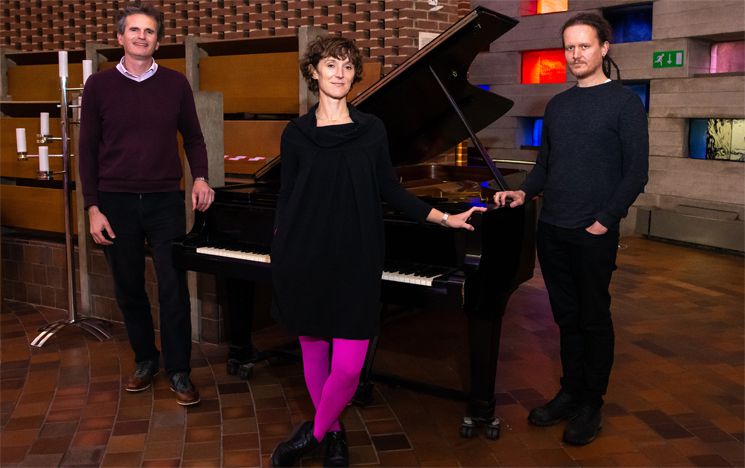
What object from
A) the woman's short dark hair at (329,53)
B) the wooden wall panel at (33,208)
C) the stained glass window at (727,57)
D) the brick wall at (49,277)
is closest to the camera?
the woman's short dark hair at (329,53)

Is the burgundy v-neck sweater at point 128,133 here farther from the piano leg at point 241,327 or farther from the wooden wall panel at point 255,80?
the wooden wall panel at point 255,80

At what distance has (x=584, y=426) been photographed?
311 cm

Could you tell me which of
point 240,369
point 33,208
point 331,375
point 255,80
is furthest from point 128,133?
point 33,208

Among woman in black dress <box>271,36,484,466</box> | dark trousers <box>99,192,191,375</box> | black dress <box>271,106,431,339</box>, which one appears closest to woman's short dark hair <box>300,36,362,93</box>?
woman in black dress <box>271,36,484,466</box>

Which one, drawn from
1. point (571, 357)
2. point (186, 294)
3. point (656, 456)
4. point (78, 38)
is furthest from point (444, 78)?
point (78, 38)

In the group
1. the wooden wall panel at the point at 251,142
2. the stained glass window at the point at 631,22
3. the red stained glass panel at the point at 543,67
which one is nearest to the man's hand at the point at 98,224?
the wooden wall panel at the point at 251,142

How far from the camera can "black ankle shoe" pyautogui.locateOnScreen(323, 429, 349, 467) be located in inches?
111

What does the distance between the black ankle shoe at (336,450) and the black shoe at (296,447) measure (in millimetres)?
66

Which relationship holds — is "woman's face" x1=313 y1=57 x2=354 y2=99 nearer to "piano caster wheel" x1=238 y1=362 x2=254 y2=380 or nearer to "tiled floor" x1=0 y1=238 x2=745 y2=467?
"tiled floor" x1=0 y1=238 x2=745 y2=467

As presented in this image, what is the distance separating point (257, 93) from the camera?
4992 mm

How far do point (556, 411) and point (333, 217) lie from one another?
1458 millimetres

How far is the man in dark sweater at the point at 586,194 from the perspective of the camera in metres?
2.79

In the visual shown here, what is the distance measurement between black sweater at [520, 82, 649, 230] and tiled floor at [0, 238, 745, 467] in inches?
37.6

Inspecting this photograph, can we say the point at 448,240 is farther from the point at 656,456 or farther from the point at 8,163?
the point at 8,163
